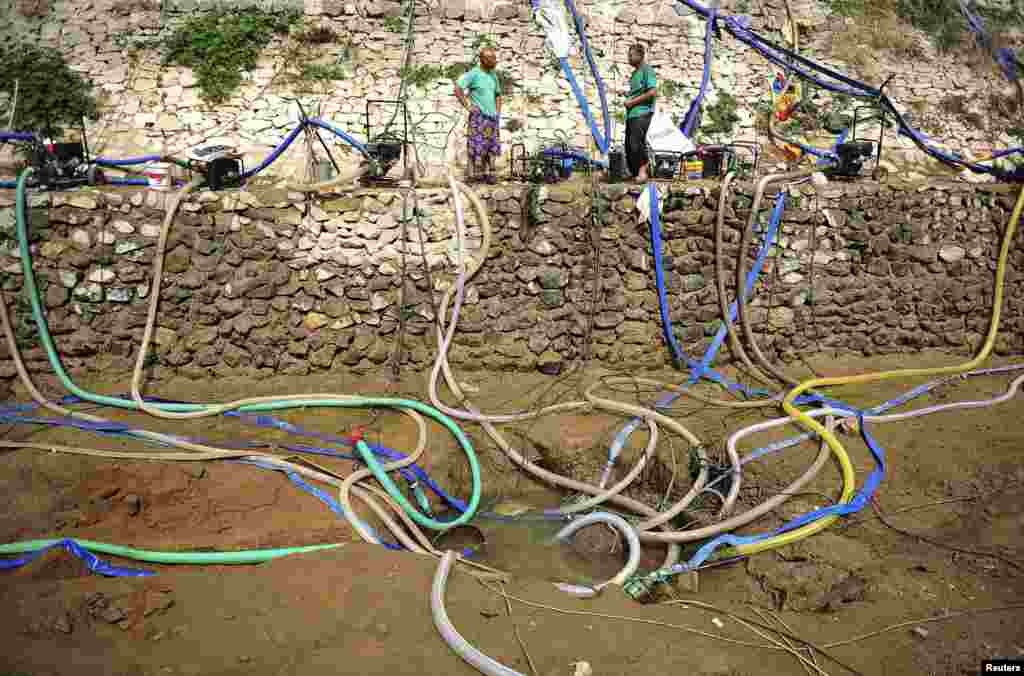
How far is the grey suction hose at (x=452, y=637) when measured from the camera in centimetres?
344

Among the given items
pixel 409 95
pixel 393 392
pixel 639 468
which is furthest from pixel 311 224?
pixel 639 468

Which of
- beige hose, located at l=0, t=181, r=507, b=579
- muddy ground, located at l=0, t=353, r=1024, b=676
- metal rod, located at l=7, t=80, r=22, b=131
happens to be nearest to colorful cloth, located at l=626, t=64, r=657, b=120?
muddy ground, located at l=0, t=353, r=1024, b=676

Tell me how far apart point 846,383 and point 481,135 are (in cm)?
458

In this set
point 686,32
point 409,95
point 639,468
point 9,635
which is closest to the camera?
point 9,635

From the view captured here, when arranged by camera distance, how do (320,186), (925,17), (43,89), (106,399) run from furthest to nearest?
(925,17), (43,89), (320,186), (106,399)

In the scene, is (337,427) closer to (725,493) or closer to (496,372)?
(496,372)

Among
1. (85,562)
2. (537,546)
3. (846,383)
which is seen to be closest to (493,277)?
(537,546)

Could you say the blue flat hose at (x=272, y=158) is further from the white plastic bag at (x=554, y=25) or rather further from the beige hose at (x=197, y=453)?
the white plastic bag at (x=554, y=25)

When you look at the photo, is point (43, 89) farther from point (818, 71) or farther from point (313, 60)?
point (818, 71)

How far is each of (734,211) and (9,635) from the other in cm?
670

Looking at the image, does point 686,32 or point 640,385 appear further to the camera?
point 686,32

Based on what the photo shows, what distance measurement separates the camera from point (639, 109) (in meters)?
7.56

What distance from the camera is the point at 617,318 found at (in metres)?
7.19

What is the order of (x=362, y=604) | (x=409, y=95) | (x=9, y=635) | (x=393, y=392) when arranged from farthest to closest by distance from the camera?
(x=409, y=95), (x=393, y=392), (x=362, y=604), (x=9, y=635)
